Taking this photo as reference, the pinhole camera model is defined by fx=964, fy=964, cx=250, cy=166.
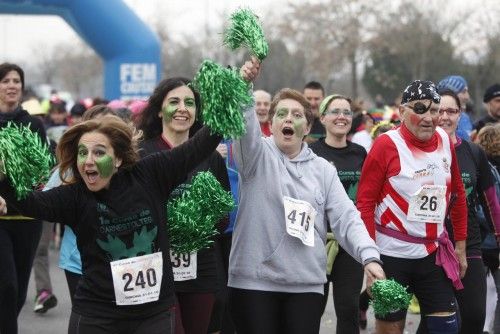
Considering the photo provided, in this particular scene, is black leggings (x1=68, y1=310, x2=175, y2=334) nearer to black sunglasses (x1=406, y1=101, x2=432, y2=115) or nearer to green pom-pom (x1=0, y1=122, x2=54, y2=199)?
green pom-pom (x1=0, y1=122, x2=54, y2=199)

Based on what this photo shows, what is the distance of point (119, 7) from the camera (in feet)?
57.6

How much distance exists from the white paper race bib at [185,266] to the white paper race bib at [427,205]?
50.3 inches

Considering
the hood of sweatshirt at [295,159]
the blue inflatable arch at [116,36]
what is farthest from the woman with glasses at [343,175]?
the blue inflatable arch at [116,36]

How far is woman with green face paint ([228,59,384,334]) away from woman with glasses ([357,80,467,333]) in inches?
30.1

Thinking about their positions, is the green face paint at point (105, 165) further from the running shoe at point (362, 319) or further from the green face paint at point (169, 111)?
the running shoe at point (362, 319)

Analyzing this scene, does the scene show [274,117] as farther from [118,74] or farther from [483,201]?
[118,74]

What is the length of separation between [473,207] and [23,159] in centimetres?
342

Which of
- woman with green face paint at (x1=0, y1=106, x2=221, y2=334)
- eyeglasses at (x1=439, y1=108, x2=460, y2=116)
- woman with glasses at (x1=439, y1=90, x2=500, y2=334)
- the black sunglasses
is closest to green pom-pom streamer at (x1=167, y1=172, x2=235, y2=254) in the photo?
woman with green face paint at (x1=0, y1=106, x2=221, y2=334)

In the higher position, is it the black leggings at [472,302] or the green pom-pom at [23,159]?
the green pom-pom at [23,159]

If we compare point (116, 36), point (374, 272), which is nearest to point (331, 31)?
point (116, 36)

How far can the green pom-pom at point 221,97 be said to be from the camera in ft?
13.3

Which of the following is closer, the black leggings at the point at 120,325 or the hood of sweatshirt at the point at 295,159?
the black leggings at the point at 120,325

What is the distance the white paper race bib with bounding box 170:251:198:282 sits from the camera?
514cm

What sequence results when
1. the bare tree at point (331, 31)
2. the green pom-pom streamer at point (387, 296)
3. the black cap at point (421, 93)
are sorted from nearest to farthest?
the green pom-pom streamer at point (387, 296) < the black cap at point (421, 93) < the bare tree at point (331, 31)
